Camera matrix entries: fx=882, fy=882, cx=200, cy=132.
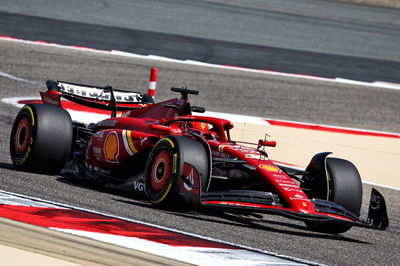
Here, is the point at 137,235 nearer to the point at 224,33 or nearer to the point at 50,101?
the point at 50,101

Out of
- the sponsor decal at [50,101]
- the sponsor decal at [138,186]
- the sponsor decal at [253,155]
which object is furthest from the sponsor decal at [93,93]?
the sponsor decal at [253,155]

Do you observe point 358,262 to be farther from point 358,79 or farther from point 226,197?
point 358,79

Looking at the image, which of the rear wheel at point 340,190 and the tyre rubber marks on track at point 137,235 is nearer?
the tyre rubber marks on track at point 137,235

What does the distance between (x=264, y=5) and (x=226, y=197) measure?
89.5 feet

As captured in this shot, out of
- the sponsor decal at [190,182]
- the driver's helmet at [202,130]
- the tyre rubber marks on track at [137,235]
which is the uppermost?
the driver's helmet at [202,130]

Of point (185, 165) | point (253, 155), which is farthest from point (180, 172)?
point (253, 155)

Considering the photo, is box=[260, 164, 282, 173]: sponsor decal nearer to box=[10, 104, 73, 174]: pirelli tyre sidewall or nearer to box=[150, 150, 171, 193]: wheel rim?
box=[150, 150, 171, 193]: wheel rim

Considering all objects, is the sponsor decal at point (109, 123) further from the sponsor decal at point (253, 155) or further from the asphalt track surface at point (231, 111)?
the sponsor decal at point (253, 155)

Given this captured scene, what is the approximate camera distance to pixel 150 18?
2639cm

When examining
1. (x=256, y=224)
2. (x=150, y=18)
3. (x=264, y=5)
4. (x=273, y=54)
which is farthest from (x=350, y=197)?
(x=264, y=5)

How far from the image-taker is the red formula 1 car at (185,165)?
7.93m

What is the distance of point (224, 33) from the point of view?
25.6 metres

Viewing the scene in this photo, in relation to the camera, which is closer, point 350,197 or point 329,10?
point 350,197

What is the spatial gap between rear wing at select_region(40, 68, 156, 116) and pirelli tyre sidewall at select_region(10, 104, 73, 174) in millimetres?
1019
